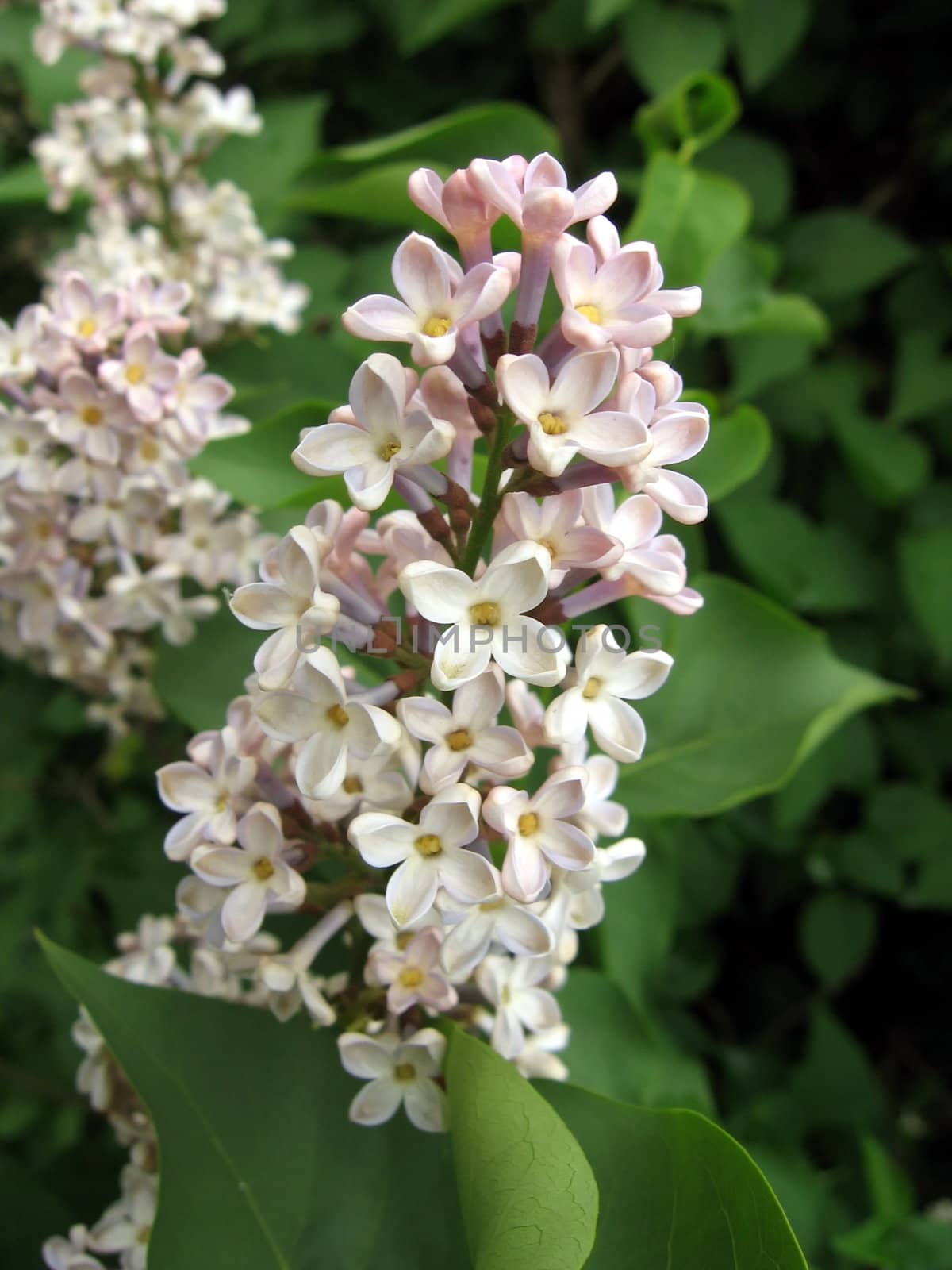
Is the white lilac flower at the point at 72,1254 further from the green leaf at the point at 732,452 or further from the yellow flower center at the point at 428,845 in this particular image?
the green leaf at the point at 732,452

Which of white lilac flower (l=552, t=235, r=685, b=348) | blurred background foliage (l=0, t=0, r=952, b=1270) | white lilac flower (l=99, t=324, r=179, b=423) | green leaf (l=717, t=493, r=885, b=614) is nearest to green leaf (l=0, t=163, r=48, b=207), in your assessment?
blurred background foliage (l=0, t=0, r=952, b=1270)

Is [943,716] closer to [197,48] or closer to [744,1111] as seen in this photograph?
[744,1111]

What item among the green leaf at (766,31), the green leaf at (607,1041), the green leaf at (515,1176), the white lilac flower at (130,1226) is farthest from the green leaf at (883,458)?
the white lilac flower at (130,1226)

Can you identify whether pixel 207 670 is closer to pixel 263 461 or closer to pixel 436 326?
pixel 263 461

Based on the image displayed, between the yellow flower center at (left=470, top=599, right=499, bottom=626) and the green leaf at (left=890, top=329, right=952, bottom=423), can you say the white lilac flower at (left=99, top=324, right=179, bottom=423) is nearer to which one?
the yellow flower center at (left=470, top=599, right=499, bottom=626)

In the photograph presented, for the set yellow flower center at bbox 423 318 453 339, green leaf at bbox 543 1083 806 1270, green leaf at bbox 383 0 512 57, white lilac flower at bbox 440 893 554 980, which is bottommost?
green leaf at bbox 543 1083 806 1270

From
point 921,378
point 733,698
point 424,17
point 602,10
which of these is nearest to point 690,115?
point 602,10
